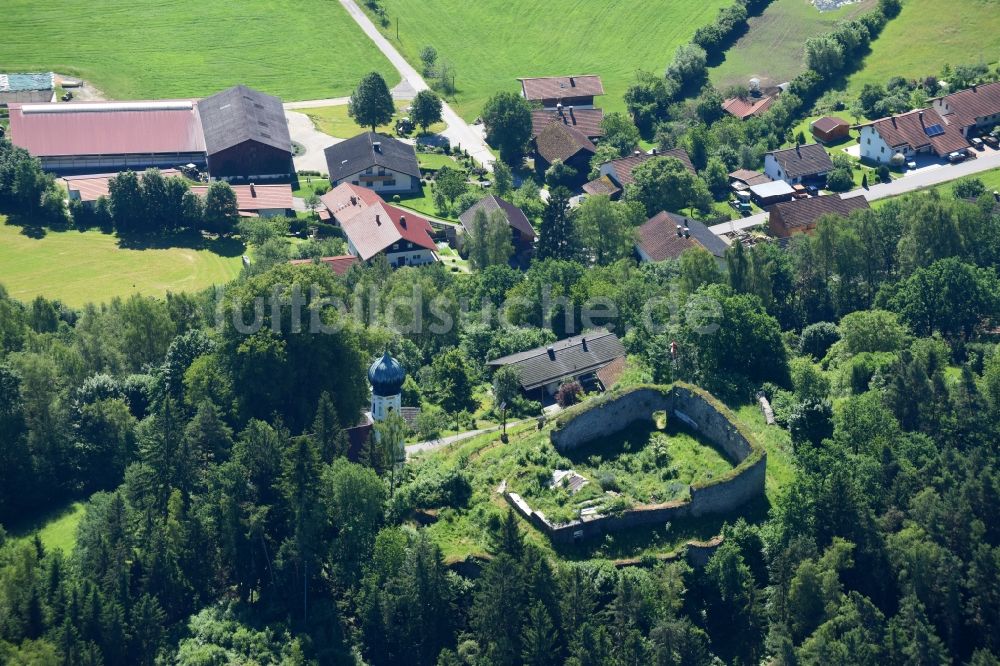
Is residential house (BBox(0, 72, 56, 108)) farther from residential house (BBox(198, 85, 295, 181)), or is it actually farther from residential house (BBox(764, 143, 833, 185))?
residential house (BBox(764, 143, 833, 185))

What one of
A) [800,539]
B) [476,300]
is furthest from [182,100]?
[800,539]

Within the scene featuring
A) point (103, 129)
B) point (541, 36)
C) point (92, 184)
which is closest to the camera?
point (92, 184)

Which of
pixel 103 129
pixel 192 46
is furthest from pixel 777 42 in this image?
pixel 103 129

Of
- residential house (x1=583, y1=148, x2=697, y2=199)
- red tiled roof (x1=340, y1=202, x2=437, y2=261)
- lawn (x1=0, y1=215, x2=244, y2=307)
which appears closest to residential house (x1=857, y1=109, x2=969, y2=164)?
residential house (x1=583, y1=148, x2=697, y2=199)

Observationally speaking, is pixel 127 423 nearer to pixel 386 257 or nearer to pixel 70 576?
pixel 70 576

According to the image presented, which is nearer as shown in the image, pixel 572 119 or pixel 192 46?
pixel 572 119

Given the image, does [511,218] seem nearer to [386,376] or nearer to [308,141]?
[308,141]
